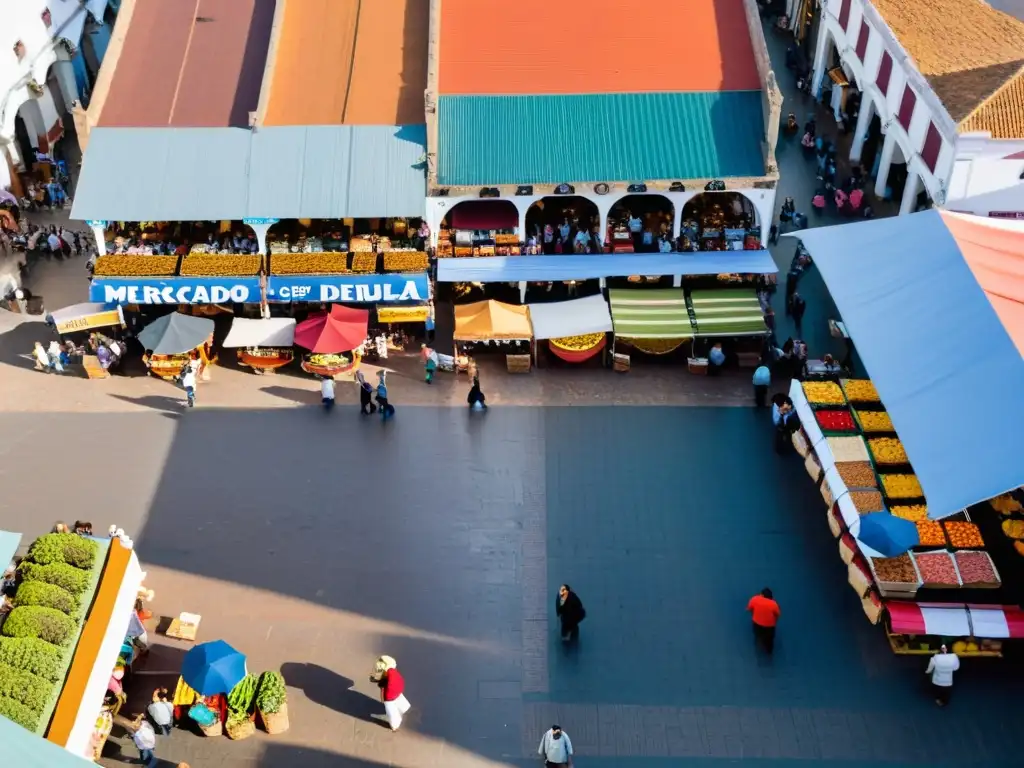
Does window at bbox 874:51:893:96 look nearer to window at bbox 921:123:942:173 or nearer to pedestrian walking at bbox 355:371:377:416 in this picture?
window at bbox 921:123:942:173

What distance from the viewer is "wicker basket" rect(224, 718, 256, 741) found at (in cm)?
2369

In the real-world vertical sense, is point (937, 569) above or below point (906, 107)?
below

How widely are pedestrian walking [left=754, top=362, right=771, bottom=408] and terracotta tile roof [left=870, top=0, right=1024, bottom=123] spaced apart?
31.9 feet

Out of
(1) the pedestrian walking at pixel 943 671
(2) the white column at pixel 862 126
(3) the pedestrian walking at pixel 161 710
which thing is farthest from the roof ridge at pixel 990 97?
(3) the pedestrian walking at pixel 161 710

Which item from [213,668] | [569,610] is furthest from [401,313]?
[213,668]

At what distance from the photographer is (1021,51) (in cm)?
3650

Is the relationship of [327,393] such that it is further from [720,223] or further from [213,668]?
[720,223]

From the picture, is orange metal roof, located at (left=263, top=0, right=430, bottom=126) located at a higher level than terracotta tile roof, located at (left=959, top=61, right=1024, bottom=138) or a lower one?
higher

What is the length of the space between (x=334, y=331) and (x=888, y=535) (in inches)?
643

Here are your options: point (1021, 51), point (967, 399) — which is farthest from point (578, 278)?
point (1021, 51)

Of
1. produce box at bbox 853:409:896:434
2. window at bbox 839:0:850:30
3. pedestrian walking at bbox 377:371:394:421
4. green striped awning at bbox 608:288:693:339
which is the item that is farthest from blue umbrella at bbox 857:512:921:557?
window at bbox 839:0:850:30

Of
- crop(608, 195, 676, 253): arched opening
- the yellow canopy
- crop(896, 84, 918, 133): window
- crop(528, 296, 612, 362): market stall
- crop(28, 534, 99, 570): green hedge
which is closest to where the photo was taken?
crop(28, 534, 99, 570): green hedge

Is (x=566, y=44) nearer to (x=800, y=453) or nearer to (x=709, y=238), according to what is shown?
(x=709, y=238)

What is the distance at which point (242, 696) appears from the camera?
24.0 m
